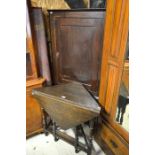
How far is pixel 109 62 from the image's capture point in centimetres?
143

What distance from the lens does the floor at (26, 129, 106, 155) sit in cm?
184

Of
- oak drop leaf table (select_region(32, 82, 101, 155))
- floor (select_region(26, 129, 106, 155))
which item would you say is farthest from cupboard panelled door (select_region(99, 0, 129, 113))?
floor (select_region(26, 129, 106, 155))

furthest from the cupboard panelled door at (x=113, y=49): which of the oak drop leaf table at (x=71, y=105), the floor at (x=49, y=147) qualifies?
the floor at (x=49, y=147)

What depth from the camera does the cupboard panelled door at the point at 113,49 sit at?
1.17 meters

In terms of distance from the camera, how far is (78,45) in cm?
185

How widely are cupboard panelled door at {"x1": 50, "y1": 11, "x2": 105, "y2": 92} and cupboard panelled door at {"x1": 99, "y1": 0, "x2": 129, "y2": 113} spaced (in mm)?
268

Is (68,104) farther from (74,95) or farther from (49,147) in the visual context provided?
(49,147)

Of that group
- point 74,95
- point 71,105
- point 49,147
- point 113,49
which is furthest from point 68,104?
point 49,147

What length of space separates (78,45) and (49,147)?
1.35 m

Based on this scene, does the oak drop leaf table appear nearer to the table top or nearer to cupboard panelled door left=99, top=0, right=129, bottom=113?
the table top
